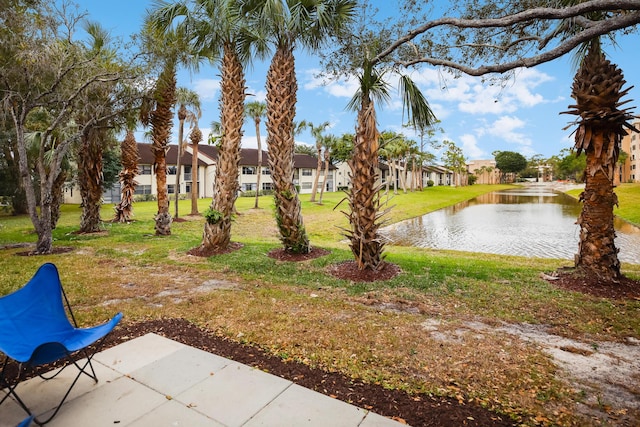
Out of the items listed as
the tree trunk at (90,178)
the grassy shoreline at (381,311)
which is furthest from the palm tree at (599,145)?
the tree trunk at (90,178)

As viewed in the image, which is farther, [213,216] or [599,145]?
[213,216]

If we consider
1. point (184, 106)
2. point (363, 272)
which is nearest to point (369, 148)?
point (363, 272)

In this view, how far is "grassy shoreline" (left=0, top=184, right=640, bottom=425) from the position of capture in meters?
3.35

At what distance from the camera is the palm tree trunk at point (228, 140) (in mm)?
10016

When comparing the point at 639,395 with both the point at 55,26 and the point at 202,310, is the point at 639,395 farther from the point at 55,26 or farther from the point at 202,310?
the point at 55,26

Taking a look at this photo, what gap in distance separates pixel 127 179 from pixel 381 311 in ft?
65.3

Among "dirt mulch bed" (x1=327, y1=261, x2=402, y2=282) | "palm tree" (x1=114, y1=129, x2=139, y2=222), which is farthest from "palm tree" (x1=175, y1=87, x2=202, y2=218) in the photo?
"dirt mulch bed" (x1=327, y1=261, x2=402, y2=282)

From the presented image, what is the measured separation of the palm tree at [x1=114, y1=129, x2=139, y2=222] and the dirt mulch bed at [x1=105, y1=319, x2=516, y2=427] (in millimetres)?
17621

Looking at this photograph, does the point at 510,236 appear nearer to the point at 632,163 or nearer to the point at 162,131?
the point at 162,131

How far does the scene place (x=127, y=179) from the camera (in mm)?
20500

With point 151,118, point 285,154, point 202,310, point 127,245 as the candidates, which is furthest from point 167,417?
point 151,118

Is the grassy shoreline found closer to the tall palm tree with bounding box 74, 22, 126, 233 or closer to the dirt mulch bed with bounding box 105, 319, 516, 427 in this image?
the dirt mulch bed with bounding box 105, 319, 516, 427

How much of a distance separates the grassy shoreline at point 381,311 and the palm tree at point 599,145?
1092mm

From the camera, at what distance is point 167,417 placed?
266cm
